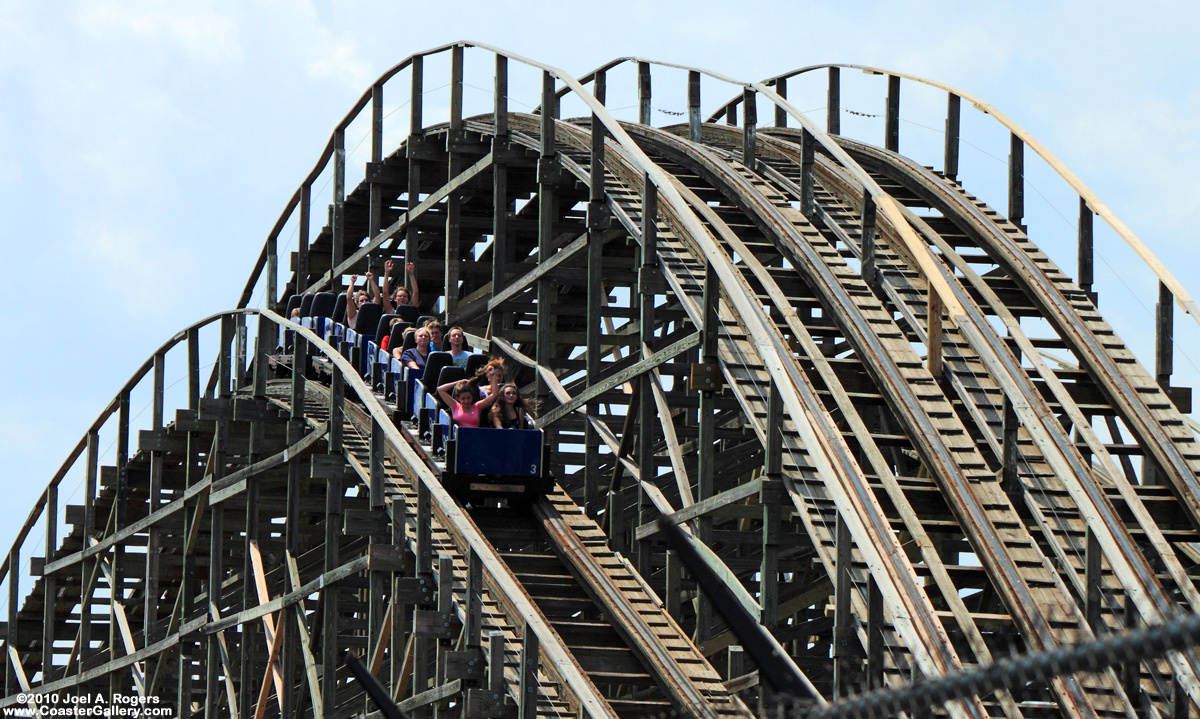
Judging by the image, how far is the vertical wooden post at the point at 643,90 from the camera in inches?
672

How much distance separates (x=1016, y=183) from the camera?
15.0 metres

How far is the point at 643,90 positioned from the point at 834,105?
184 centimetres

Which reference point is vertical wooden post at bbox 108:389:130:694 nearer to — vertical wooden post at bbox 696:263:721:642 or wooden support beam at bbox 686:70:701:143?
wooden support beam at bbox 686:70:701:143

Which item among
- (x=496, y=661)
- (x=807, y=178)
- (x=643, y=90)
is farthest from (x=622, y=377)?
(x=643, y=90)

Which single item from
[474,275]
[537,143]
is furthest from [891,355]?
[474,275]

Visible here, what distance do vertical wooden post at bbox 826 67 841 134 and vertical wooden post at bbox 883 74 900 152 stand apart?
0.50 metres

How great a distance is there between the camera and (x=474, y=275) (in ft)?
61.6

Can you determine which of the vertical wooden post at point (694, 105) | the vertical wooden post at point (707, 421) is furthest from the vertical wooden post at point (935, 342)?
the vertical wooden post at point (694, 105)

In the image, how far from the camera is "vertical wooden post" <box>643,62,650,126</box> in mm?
17078

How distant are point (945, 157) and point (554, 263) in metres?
3.81

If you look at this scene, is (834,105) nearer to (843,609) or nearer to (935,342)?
(935,342)

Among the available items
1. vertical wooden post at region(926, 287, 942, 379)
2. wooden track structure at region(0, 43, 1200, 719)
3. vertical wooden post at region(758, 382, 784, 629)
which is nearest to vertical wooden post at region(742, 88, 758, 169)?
wooden track structure at region(0, 43, 1200, 719)

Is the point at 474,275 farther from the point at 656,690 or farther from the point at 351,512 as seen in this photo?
the point at 656,690

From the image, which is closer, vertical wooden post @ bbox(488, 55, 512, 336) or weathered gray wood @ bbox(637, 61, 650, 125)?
vertical wooden post @ bbox(488, 55, 512, 336)
